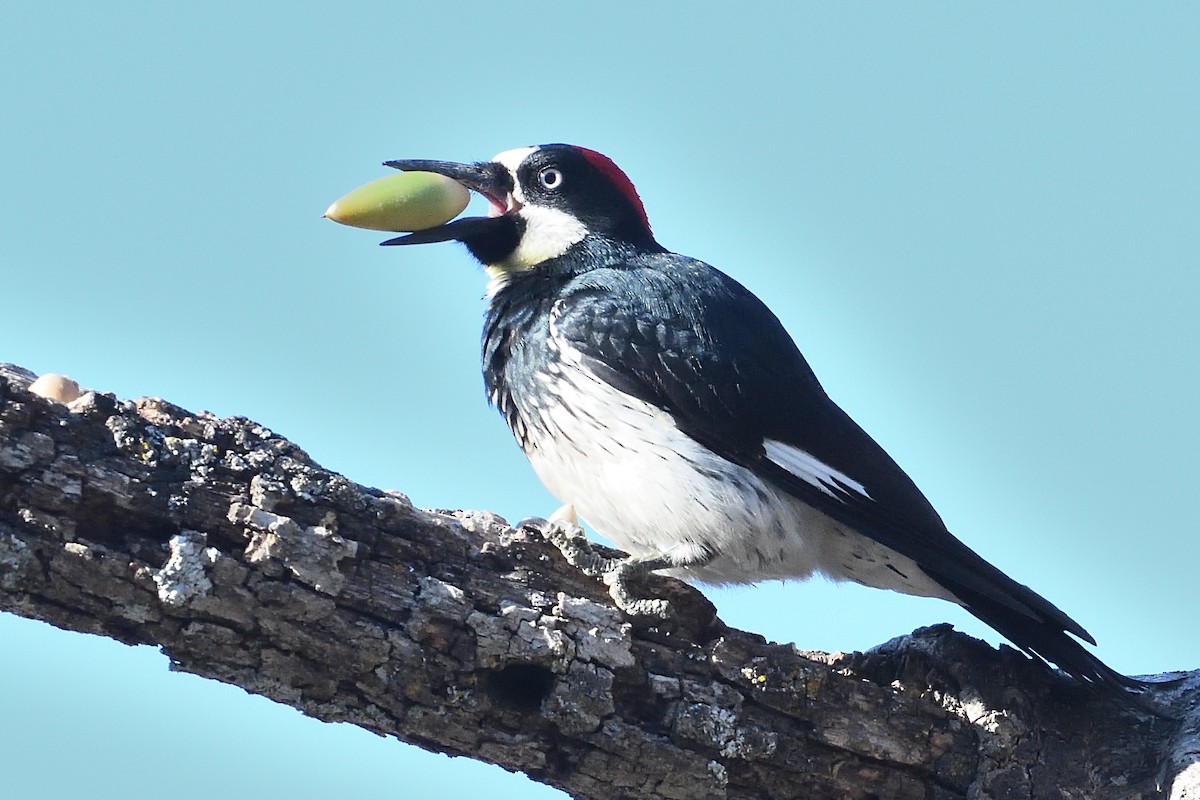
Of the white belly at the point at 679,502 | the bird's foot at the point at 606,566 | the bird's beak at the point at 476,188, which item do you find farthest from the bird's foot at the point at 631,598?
the bird's beak at the point at 476,188

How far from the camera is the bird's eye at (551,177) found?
5340 mm

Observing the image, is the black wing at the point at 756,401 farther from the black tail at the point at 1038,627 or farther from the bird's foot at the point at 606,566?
the bird's foot at the point at 606,566

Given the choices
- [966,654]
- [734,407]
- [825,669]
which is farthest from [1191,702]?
[734,407]

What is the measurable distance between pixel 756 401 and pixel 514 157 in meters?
1.68

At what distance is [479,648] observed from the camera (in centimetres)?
327

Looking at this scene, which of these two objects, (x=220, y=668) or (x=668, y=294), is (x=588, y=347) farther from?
(x=220, y=668)

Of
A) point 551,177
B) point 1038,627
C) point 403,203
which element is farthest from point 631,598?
point 551,177

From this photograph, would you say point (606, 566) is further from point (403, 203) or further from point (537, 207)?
point (537, 207)

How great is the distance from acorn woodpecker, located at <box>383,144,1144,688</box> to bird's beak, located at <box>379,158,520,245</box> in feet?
1.16

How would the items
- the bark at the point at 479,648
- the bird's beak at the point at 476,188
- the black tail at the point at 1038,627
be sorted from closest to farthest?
the bark at the point at 479,648 < the black tail at the point at 1038,627 < the bird's beak at the point at 476,188

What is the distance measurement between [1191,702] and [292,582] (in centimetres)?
268

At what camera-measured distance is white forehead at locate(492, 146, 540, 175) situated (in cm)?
539

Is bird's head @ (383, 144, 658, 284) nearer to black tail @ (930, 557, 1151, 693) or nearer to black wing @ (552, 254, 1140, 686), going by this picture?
black wing @ (552, 254, 1140, 686)

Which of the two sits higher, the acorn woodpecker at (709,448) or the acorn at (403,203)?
the acorn at (403,203)
